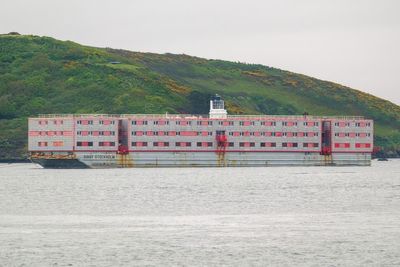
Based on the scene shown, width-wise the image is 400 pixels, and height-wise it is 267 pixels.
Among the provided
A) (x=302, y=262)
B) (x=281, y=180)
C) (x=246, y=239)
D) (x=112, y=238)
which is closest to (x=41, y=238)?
(x=112, y=238)

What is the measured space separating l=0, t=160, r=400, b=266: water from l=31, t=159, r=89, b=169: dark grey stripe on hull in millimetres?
46110

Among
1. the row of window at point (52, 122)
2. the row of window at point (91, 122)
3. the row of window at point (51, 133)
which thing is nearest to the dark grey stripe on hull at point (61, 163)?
the row of window at point (51, 133)

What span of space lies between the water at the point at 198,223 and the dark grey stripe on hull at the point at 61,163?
151ft

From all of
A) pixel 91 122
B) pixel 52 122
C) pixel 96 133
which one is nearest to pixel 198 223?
pixel 96 133

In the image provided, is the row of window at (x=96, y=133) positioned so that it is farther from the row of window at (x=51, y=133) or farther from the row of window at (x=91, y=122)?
the row of window at (x=51, y=133)

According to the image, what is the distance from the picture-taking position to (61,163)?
195250 millimetres

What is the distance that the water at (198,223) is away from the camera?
7019 centimetres

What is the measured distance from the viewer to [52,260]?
68.6m

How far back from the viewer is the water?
7019cm

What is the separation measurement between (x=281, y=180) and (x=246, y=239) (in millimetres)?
75048

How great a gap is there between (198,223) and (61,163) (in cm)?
10948

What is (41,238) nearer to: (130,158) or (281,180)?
(281,180)

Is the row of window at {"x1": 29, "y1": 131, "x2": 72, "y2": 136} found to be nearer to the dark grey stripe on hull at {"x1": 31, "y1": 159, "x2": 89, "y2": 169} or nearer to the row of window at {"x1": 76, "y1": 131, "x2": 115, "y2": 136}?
the row of window at {"x1": 76, "y1": 131, "x2": 115, "y2": 136}

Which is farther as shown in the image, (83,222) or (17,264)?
(83,222)
